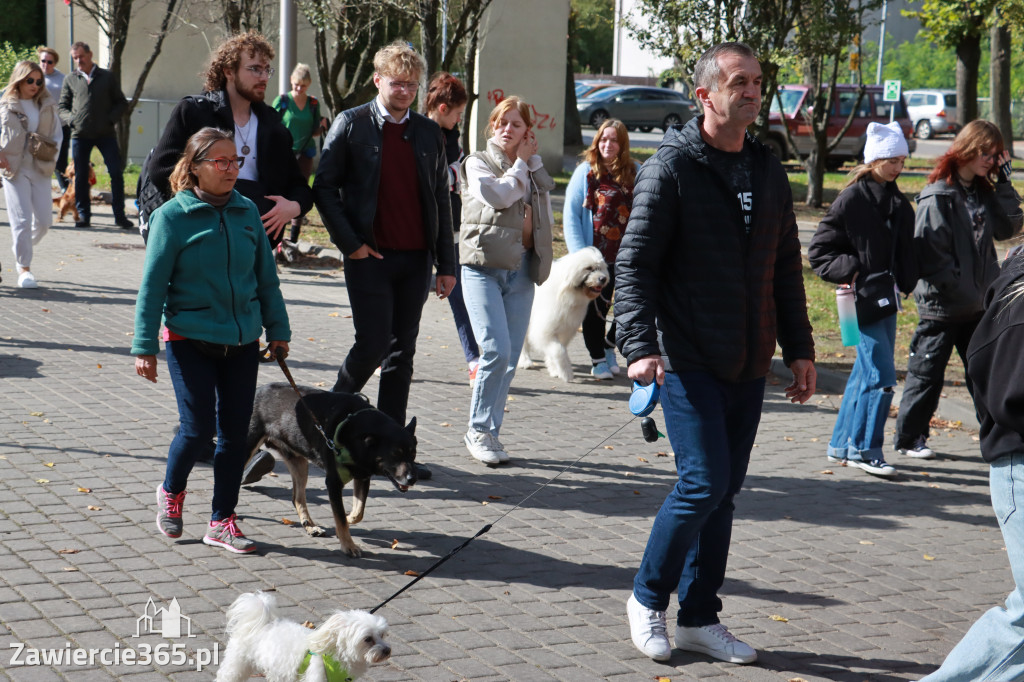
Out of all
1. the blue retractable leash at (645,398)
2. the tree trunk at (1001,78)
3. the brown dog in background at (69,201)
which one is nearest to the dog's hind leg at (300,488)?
the blue retractable leash at (645,398)

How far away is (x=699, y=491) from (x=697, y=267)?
2.72 ft

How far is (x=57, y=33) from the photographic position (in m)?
35.3

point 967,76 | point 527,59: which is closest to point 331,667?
point 527,59

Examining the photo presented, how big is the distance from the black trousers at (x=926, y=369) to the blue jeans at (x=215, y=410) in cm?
455

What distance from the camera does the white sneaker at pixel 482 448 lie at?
6.84m

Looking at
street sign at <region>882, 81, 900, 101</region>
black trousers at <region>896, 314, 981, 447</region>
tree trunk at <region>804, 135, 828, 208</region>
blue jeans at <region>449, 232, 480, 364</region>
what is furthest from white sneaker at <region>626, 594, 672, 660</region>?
street sign at <region>882, 81, 900, 101</region>

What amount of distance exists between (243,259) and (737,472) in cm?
237

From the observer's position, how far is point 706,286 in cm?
409

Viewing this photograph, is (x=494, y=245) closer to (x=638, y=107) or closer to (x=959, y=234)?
(x=959, y=234)

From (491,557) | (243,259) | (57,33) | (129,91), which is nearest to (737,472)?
(491,557)

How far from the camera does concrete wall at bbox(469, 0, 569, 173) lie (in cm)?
2441

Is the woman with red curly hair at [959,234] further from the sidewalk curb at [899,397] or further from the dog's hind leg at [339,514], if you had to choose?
the dog's hind leg at [339,514]

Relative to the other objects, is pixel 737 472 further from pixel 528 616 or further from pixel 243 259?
pixel 243 259

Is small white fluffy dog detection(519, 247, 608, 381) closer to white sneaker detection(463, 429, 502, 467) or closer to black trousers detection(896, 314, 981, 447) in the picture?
white sneaker detection(463, 429, 502, 467)
